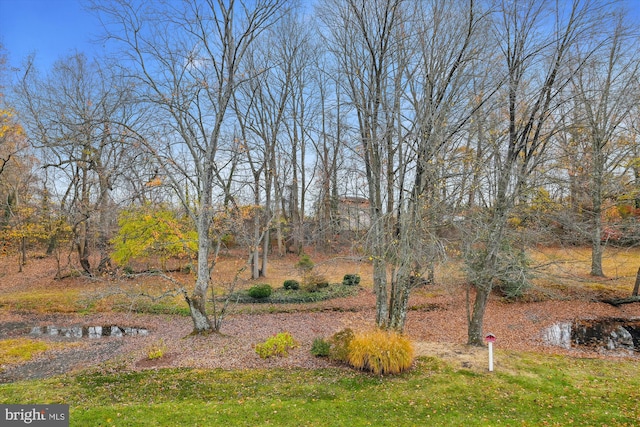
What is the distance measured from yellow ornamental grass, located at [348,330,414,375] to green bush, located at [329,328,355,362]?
14 centimetres

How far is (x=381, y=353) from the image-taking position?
21.8 feet

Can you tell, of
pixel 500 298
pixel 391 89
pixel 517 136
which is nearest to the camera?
pixel 517 136

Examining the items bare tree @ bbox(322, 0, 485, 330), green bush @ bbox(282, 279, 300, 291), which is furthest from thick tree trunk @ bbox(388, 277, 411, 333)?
green bush @ bbox(282, 279, 300, 291)

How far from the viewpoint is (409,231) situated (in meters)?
7.63

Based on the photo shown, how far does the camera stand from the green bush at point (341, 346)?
7160 mm

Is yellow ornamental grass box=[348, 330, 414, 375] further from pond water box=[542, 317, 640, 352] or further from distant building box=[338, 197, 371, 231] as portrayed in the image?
pond water box=[542, 317, 640, 352]

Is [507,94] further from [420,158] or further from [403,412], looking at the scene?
[403,412]

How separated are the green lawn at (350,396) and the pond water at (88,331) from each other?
5109 millimetres

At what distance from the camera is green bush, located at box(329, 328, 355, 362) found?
23.5 feet

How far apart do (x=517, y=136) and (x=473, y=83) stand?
5.48ft

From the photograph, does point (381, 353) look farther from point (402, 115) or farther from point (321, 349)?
point (402, 115)

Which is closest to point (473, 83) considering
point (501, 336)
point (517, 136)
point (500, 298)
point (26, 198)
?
point (517, 136)

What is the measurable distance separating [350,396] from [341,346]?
1702 mm

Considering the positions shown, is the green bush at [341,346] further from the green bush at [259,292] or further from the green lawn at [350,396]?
the green bush at [259,292]
